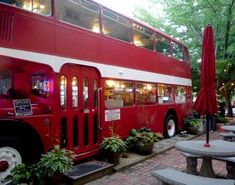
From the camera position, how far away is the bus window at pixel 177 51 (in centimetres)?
1155

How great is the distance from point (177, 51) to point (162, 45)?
165 cm

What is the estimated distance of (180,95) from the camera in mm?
12180

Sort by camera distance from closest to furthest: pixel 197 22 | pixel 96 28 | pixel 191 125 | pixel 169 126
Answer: pixel 96 28
pixel 169 126
pixel 191 125
pixel 197 22

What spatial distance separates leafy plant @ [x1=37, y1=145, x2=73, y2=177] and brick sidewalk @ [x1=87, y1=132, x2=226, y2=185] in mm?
826

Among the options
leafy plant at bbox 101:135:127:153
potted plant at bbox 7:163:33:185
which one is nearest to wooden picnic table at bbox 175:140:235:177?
leafy plant at bbox 101:135:127:153

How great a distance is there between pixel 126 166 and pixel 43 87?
9.46 feet

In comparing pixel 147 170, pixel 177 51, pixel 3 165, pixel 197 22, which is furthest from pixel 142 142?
pixel 197 22

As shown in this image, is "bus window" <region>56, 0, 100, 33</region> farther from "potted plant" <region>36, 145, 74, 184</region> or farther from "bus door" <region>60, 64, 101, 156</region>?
"potted plant" <region>36, 145, 74, 184</region>

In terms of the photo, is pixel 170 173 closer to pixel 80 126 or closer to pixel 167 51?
pixel 80 126

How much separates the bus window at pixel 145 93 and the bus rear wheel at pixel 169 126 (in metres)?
1.39

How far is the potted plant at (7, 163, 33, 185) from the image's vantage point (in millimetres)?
4602

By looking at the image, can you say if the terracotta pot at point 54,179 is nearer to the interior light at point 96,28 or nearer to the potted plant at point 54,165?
the potted plant at point 54,165

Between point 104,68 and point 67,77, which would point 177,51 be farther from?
point 67,77

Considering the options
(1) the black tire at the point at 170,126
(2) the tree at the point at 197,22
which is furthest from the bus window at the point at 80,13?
(2) the tree at the point at 197,22
